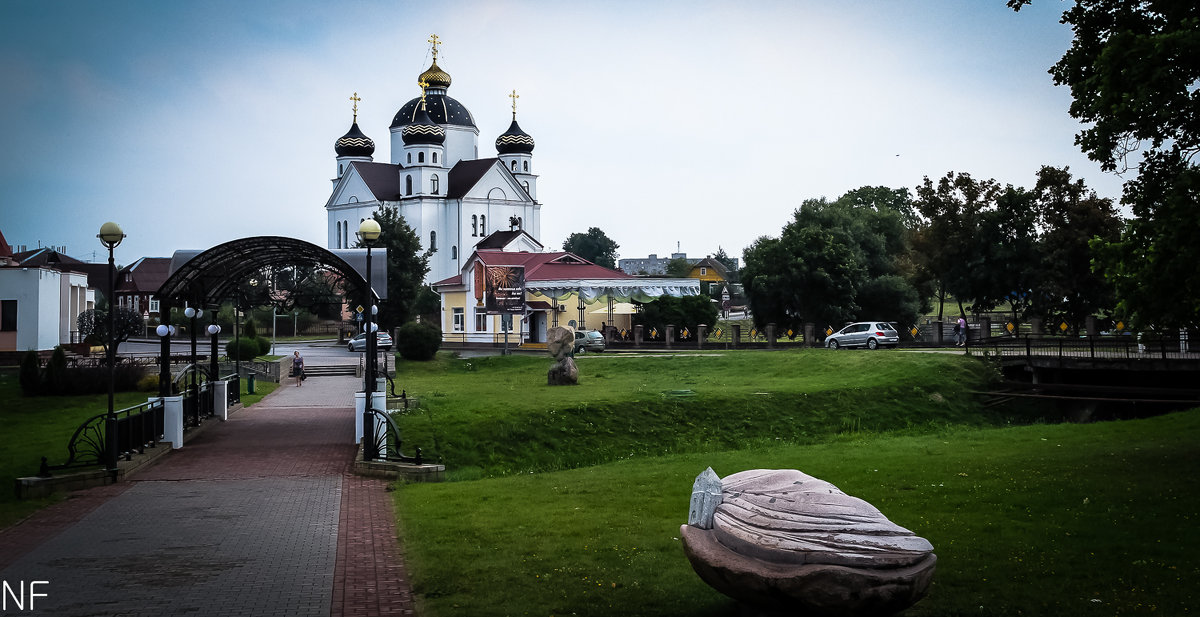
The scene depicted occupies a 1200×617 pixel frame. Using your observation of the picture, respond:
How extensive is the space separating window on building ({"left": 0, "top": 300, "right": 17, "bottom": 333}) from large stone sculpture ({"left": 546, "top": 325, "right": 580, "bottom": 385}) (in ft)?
93.3

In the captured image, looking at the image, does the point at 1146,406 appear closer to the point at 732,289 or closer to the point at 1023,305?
the point at 1023,305

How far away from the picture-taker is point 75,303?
58938 mm

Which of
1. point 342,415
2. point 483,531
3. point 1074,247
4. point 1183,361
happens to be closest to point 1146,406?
point 1183,361

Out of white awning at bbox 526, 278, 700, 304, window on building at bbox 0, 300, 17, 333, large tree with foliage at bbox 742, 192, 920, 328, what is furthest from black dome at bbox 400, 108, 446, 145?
window on building at bbox 0, 300, 17, 333

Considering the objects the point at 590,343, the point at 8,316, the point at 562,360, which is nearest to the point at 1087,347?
the point at 562,360

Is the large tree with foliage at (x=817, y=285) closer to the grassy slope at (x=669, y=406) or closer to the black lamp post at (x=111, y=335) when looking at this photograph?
the grassy slope at (x=669, y=406)

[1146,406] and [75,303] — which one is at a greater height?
[75,303]

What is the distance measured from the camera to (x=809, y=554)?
→ 25.3 ft

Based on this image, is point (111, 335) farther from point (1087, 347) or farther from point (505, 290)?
point (505, 290)

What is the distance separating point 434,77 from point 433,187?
11.8 meters

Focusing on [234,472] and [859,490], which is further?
[234,472]

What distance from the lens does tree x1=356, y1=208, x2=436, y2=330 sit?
212ft

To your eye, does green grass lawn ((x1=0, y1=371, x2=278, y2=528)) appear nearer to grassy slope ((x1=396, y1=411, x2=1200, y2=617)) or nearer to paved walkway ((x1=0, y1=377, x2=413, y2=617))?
paved walkway ((x1=0, y1=377, x2=413, y2=617))

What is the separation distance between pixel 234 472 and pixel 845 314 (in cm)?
3965
